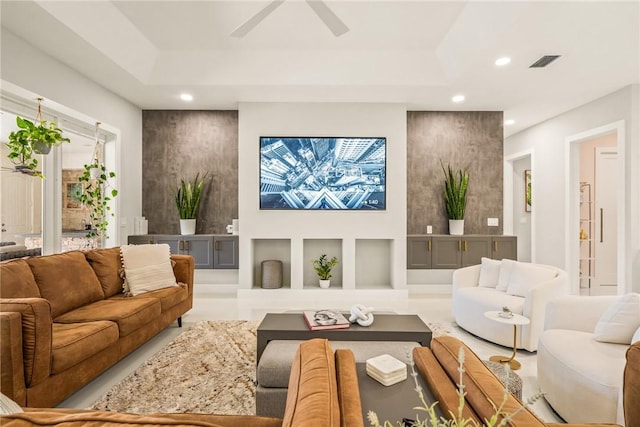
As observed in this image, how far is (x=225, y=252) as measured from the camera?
5121 mm

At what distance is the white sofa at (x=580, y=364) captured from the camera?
5.59 ft

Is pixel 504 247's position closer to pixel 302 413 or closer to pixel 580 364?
pixel 580 364

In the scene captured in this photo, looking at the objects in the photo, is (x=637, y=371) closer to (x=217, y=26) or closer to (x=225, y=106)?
(x=217, y=26)

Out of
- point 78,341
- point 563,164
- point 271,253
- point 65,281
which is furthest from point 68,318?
point 563,164

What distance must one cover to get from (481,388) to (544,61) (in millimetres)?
3822

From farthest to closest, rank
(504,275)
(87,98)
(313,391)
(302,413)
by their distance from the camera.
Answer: (87,98), (504,275), (313,391), (302,413)

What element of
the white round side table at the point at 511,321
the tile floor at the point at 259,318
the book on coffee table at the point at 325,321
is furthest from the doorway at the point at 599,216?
the book on coffee table at the point at 325,321

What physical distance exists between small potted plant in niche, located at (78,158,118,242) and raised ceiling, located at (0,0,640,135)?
1111 mm

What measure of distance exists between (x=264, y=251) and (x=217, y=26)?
301cm

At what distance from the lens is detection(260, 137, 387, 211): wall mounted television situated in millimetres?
4965

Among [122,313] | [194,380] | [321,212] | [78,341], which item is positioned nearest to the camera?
[78,341]

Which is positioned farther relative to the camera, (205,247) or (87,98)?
(205,247)

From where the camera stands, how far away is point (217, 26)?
3.74 metres

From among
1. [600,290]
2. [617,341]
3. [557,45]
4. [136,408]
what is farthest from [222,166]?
[600,290]
